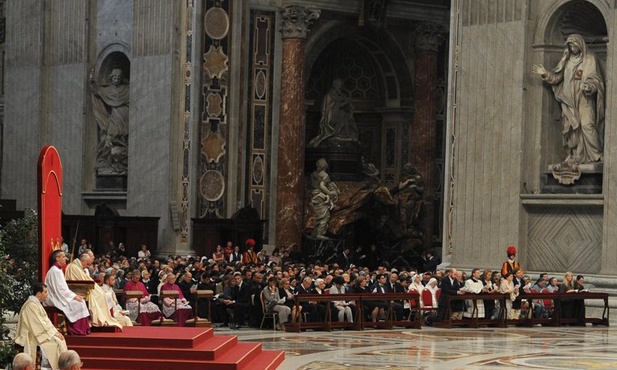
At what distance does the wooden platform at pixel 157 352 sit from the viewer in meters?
15.8

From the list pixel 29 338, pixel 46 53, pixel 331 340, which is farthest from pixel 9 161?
pixel 29 338

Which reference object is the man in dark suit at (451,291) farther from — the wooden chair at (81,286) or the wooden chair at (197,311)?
the wooden chair at (81,286)

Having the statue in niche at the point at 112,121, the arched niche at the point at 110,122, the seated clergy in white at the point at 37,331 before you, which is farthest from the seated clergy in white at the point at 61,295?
the statue in niche at the point at 112,121

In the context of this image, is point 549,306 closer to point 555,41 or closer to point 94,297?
point 555,41

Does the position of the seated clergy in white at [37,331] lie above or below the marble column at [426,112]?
below

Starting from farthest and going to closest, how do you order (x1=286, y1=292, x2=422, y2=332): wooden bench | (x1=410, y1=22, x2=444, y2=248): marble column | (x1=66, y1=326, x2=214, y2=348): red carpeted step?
(x1=410, y1=22, x2=444, y2=248): marble column → (x1=286, y1=292, x2=422, y2=332): wooden bench → (x1=66, y1=326, x2=214, y2=348): red carpeted step

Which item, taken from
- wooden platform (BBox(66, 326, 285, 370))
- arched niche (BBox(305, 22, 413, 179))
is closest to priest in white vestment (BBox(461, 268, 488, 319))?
wooden platform (BBox(66, 326, 285, 370))

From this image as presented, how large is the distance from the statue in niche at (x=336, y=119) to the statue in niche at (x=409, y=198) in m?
1.66

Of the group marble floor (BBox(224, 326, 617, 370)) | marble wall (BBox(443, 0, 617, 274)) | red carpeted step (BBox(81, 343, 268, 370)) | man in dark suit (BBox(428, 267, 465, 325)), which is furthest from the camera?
marble wall (BBox(443, 0, 617, 274))

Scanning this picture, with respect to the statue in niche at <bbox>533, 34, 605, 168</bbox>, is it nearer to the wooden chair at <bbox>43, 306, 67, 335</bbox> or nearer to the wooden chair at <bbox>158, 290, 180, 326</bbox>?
the wooden chair at <bbox>158, 290, 180, 326</bbox>

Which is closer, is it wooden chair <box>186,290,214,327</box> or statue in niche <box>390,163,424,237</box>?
wooden chair <box>186,290,214,327</box>

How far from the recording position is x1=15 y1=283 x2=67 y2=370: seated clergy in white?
14.8 m

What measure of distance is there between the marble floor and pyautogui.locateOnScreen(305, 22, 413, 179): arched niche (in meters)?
13.3

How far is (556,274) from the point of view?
25.4m
